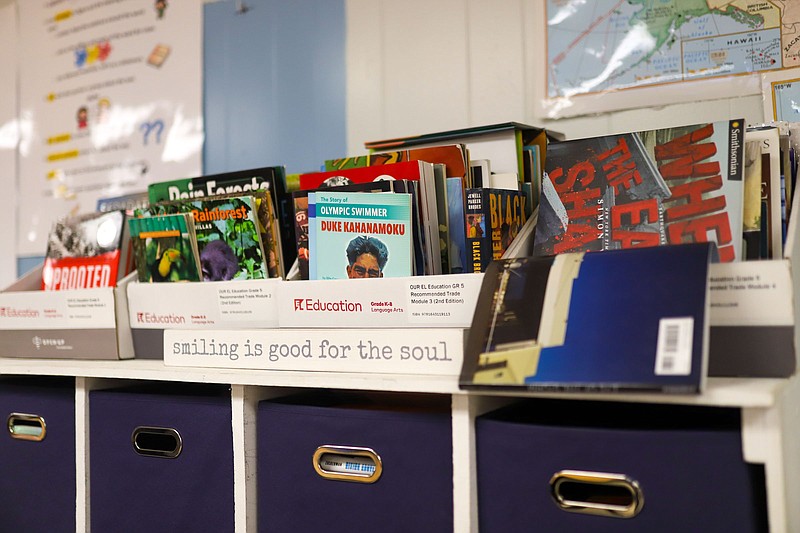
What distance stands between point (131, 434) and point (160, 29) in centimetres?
122

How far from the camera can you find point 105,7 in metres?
2.16

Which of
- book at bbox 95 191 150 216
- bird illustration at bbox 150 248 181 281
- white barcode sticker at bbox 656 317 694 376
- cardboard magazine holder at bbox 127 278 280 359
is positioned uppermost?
book at bbox 95 191 150 216

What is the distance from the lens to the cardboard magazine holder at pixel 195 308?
48.6 inches

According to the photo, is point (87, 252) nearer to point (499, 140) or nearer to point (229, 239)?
point (229, 239)

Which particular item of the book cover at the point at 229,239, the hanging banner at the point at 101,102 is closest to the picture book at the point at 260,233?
the book cover at the point at 229,239

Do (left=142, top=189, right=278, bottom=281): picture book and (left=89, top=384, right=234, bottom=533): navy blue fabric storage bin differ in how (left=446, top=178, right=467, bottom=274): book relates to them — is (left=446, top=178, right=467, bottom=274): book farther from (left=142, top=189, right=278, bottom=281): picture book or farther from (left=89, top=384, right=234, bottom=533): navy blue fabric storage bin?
(left=89, top=384, right=234, bottom=533): navy blue fabric storage bin

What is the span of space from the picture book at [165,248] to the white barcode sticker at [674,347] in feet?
2.75

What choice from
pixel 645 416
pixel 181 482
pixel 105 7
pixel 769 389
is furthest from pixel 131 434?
pixel 105 7

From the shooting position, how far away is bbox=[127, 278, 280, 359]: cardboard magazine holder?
4.05ft

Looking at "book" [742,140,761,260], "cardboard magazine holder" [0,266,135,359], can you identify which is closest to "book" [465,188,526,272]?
Result: "book" [742,140,761,260]

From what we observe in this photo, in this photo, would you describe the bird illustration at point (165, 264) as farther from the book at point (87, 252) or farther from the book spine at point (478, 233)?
the book spine at point (478, 233)


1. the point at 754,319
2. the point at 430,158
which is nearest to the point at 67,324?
the point at 430,158

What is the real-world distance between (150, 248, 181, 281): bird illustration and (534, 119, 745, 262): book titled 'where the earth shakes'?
67 centimetres

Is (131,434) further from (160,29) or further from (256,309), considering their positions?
(160,29)
